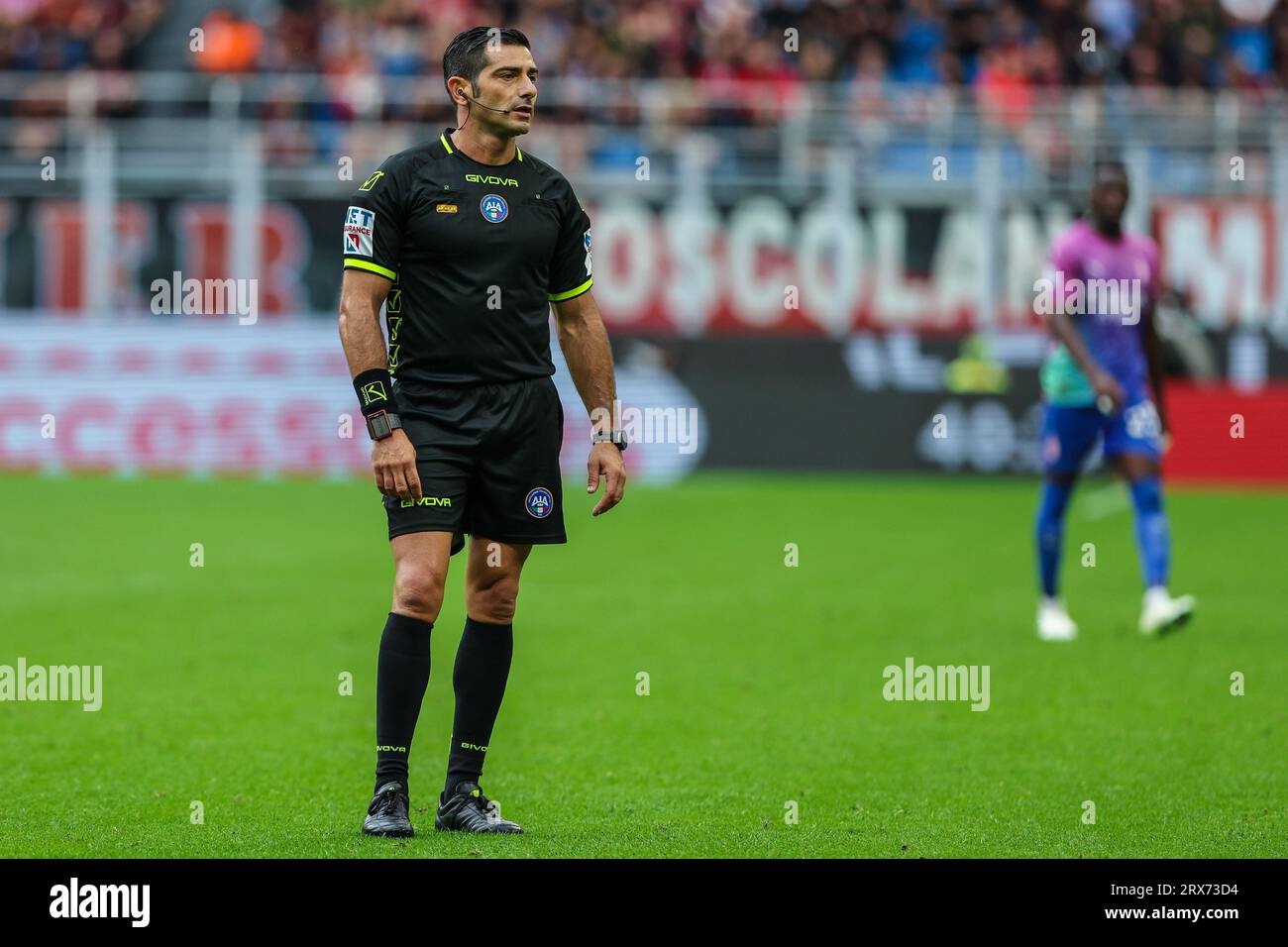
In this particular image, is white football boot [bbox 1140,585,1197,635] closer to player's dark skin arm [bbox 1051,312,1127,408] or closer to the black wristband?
player's dark skin arm [bbox 1051,312,1127,408]

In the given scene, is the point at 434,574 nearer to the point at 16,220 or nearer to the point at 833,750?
the point at 833,750

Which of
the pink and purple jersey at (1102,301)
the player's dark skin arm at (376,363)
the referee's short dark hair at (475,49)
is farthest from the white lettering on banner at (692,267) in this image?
the player's dark skin arm at (376,363)

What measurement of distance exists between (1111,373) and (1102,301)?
1.46 ft

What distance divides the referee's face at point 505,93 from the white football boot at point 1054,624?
19.0 ft

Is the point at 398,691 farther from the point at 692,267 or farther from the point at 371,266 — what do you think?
the point at 692,267

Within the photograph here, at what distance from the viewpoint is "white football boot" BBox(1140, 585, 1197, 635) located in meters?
10.7

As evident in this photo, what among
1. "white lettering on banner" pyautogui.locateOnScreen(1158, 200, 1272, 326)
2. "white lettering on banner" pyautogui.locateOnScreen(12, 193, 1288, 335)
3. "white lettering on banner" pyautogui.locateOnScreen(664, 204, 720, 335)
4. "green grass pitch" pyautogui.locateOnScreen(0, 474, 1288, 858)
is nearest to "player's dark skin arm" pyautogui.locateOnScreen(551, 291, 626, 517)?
"green grass pitch" pyautogui.locateOnScreen(0, 474, 1288, 858)

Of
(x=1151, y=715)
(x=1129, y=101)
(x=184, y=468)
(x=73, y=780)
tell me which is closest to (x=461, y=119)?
(x=73, y=780)

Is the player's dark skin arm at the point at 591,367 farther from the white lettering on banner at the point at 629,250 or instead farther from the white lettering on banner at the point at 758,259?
the white lettering on banner at the point at 758,259

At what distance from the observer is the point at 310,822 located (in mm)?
6594

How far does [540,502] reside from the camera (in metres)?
6.61

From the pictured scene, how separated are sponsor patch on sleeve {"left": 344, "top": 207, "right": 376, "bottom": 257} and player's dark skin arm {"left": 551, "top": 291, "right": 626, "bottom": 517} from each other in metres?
0.77

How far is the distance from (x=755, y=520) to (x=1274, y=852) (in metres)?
11.4

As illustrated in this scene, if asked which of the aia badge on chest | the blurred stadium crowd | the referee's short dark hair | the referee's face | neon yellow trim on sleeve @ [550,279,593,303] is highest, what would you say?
the blurred stadium crowd
